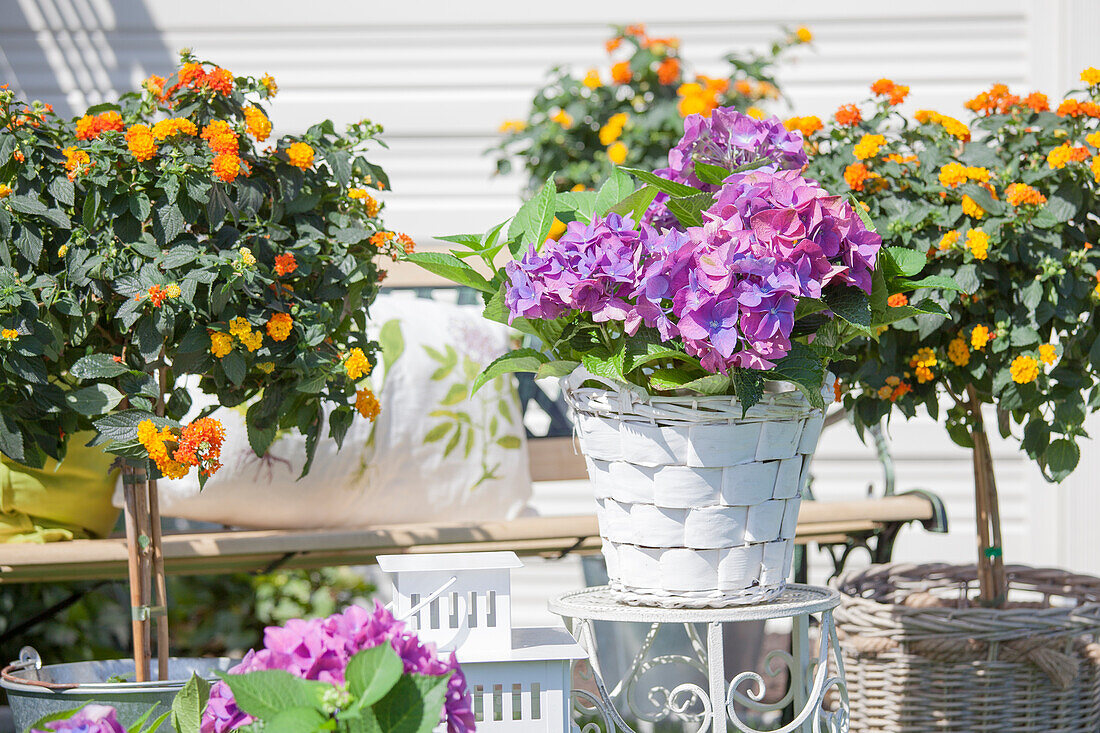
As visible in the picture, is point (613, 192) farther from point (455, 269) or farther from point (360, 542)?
point (360, 542)

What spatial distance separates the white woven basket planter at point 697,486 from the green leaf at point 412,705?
46cm

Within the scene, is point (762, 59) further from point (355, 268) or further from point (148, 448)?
point (148, 448)

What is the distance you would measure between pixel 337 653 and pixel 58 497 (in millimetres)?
1225

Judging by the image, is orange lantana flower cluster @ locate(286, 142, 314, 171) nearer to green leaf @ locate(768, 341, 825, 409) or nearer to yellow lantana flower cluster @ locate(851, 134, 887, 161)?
green leaf @ locate(768, 341, 825, 409)

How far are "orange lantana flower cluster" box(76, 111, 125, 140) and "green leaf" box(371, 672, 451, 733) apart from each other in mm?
910

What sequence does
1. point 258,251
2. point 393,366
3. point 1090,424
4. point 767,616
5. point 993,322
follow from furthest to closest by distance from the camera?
point 1090,424
point 393,366
point 993,322
point 258,251
point 767,616

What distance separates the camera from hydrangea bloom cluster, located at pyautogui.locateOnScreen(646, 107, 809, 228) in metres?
1.28

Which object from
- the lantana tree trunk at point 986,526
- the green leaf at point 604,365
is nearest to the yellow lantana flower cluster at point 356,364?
the green leaf at point 604,365

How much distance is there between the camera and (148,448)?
1210mm

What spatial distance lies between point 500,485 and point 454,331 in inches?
13.1

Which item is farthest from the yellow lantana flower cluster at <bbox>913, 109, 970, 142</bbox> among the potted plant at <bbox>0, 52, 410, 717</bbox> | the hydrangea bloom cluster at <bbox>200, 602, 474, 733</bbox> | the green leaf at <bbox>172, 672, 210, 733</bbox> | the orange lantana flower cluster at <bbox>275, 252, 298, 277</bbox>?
Result: the green leaf at <bbox>172, 672, 210, 733</bbox>

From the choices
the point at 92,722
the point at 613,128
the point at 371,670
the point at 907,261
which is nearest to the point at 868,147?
the point at 907,261

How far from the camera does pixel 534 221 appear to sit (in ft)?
3.90

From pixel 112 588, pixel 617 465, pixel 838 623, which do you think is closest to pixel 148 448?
pixel 617 465
